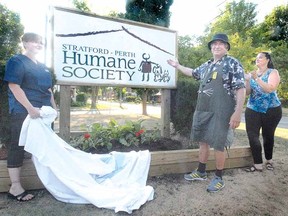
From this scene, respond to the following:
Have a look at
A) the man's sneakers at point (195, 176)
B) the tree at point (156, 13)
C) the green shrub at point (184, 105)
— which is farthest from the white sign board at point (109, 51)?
the tree at point (156, 13)

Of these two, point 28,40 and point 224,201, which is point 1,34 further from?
point 224,201

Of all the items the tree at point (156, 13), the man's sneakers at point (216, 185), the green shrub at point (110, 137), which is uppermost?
the tree at point (156, 13)

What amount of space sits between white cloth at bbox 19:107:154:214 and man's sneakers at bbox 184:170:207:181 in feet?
2.57

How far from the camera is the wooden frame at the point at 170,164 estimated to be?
108 inches

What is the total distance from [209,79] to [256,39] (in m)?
31.0

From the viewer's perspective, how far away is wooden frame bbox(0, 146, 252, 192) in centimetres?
273

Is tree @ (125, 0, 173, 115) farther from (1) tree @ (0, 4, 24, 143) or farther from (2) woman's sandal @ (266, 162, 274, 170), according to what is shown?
(1) tree @ (0, 4, 24, 143)

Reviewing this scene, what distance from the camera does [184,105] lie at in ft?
14.3

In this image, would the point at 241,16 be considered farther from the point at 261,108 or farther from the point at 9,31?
the point at 261,108

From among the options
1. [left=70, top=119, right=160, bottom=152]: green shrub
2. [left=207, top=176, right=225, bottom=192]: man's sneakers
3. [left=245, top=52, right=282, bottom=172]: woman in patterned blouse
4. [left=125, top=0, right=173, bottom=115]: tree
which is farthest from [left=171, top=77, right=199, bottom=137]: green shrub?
[left=125, top=0, right=173, bottom=115]: tree

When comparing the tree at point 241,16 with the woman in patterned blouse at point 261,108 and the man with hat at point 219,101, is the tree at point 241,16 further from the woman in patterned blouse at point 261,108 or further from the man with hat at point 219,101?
the man with hat at point 219,101

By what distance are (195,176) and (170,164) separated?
372 mm

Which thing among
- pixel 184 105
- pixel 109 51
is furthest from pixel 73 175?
pixel 184 105

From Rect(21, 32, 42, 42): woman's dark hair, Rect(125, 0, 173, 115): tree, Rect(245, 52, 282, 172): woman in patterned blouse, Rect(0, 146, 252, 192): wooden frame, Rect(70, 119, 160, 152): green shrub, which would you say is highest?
Rect(125, 0, 173, 115): tree
